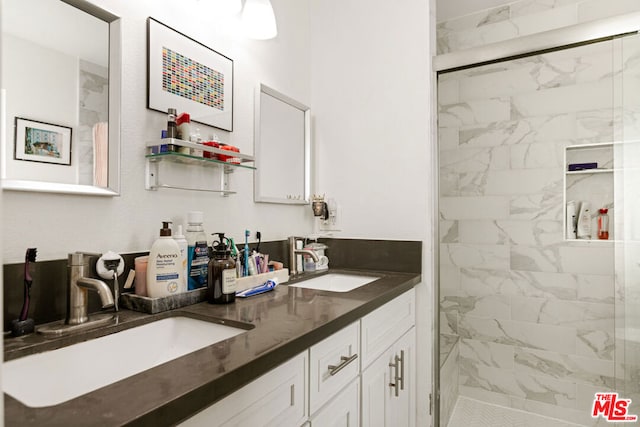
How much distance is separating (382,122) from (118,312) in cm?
147

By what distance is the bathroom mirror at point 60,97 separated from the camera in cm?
95

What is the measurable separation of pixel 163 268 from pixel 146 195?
0.87 feet

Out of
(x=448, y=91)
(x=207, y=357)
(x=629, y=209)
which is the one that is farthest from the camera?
(x=448, y=91)

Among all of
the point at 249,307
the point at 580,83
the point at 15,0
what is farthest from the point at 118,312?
the point at 580,83

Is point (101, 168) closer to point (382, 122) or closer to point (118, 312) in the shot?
point (118, 312)

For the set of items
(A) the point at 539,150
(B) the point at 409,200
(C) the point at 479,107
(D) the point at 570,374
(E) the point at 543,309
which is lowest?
(D) the point at 570,374

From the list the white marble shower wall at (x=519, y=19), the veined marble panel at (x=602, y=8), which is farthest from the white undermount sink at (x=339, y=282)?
the veined marble panel at (x=602, y=8)

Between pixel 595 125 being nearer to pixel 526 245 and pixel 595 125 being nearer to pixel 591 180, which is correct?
pixel 591 180

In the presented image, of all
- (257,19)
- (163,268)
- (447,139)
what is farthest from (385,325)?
(257,19)

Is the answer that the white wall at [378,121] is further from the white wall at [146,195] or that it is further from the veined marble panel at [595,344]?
the veined marble panel at [595,344]

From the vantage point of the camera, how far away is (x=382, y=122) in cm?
199

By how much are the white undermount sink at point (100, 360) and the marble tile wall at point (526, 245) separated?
1.44m

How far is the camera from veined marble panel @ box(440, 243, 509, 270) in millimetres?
2531

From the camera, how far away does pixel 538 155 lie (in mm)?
2443
